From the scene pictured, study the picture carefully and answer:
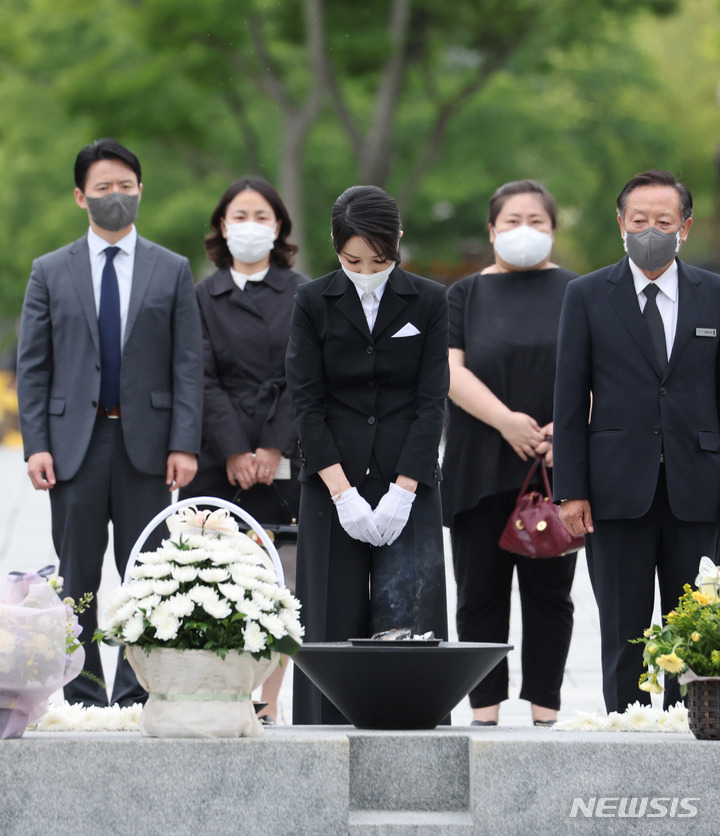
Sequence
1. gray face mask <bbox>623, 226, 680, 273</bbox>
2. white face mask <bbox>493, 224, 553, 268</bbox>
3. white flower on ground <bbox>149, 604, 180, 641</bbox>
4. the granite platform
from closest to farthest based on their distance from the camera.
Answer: the granite platform → white flower on ground <bbox>149, 604, 180, 641</bbox> → gray face mask <bbox>623, 226, 680, 273</bbox> → white face mask <bbox>493, 224, 553, 268</bbox>

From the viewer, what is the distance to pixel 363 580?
209 inches

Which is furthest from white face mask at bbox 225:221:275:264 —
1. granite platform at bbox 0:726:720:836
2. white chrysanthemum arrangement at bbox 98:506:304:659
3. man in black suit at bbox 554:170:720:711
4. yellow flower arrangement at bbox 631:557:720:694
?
granite platform at bbox 0:726:720:836

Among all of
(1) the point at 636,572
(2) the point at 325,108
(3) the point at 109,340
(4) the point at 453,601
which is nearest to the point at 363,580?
(1) the point at 636,572

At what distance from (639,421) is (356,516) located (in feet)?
3.63

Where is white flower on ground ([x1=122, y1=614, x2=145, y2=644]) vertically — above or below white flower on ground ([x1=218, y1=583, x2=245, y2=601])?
below

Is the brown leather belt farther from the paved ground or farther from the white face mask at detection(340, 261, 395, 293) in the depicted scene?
the white face mask at detection(340, 261, 395, 293)

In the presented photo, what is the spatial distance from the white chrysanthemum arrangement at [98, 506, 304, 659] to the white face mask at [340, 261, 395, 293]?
1.25 m

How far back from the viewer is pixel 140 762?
415 centimetres

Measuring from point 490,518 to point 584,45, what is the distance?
19.2 meters

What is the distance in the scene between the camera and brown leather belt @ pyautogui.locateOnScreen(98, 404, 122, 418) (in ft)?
20.4

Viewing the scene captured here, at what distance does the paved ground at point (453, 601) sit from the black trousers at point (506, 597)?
1.09 feet

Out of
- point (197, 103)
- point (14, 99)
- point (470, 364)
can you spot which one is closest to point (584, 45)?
point (197, 103)

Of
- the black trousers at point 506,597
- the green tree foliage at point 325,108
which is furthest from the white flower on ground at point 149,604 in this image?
the green tree foliage at point 325,108

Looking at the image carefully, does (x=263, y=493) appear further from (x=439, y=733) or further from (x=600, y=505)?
(x=439, y=733)
